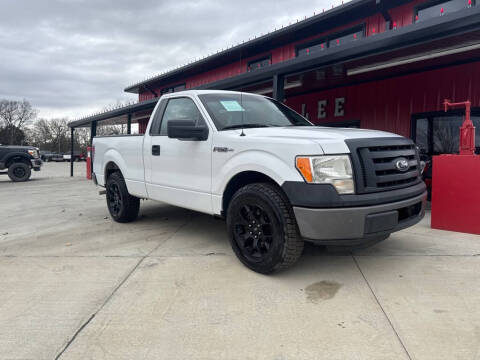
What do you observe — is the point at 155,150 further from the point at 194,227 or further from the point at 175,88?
the point at 175,88

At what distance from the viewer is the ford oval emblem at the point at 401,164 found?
3.08 meters

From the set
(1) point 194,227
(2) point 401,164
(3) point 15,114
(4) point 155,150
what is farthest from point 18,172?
(3) point 15,114

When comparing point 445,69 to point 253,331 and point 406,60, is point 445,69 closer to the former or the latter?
point 406,60

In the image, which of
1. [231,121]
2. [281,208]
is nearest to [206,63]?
[231,121]

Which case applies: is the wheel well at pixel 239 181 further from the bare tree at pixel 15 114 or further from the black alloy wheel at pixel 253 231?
the bare tree at pixel 15 114

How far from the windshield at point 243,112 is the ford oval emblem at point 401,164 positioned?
1360mm

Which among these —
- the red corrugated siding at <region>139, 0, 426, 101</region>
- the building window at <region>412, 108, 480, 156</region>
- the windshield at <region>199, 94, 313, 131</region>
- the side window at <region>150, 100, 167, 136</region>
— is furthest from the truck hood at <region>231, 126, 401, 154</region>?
the red corrugated siding at <region>139, 0, 426, 101</region>

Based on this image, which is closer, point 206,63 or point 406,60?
point 406,60

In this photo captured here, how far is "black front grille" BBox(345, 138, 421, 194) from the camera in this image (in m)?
2.80

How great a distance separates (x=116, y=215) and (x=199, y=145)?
2.54 meters

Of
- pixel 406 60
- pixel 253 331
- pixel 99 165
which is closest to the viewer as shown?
pixel 253 331

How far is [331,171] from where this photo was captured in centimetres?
276

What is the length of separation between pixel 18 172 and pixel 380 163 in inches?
638

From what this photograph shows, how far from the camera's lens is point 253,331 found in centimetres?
231
